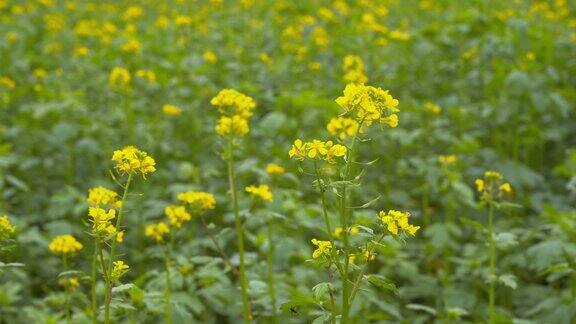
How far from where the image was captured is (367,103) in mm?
2145

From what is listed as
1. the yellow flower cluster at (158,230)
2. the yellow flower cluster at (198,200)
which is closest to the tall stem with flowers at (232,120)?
the yellow flower cluster at (198,200)

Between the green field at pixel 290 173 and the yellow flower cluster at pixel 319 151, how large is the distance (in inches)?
0.5

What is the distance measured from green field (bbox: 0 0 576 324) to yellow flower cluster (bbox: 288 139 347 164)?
1 centimetres

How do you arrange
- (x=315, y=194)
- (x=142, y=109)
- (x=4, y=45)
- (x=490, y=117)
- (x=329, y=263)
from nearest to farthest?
1. (x=329, y=263)
2. (x=315, y=194)
3. (x=490, y=117)
4. (x=142, y=109)
5. (x=4, y=45)

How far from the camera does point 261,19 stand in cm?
896

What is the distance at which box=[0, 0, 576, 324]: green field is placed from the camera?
2838 mm

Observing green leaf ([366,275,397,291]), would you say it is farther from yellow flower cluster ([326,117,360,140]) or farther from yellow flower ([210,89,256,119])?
yellow flower ([210,89,256,119])

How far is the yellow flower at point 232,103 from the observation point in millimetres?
2689

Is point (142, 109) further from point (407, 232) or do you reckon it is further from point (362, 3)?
point (407, 232)

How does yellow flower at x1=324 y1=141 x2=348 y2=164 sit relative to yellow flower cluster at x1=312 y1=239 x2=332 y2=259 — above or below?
above

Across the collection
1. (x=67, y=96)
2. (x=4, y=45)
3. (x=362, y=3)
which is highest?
(x=362, y=3)

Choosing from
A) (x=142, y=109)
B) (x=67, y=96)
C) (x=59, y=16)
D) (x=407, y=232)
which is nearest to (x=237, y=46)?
(x=142, y=109)

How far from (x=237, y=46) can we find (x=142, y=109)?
1.40 metres

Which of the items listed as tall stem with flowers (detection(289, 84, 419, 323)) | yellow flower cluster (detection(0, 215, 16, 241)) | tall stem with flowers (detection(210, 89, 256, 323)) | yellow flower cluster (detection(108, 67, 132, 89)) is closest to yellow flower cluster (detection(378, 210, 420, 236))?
tall stem with flowers (detection(289, 84, 419, 323))
